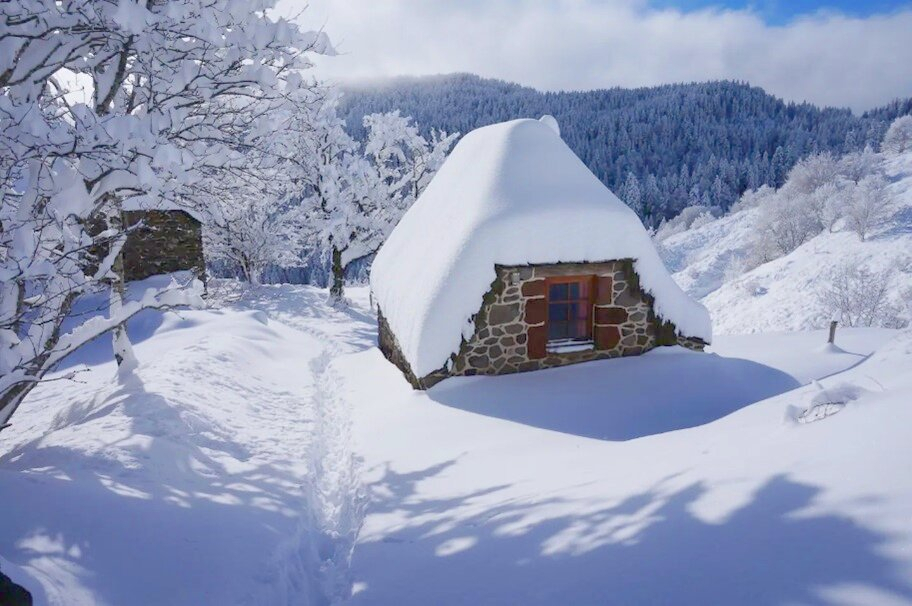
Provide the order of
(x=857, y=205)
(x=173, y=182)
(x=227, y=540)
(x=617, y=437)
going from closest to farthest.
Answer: (x=227, y=540) → (x=173, y=182) → (x=617, y=437) → (x=857, y=205)

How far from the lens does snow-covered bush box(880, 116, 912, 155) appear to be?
6456 cm

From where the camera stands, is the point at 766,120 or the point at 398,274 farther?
the point at 766,120

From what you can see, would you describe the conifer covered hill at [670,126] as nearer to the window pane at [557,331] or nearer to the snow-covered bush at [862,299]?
the snow-covered bush at [862,299]

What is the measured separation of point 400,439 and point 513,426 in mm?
1503

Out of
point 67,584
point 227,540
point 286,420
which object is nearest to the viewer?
point 67,584

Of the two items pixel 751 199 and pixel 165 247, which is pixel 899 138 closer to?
pixel 751 199

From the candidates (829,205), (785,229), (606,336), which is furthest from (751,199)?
(606,336)

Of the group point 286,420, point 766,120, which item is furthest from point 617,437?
point 766,120

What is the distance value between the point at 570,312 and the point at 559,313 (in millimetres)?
197

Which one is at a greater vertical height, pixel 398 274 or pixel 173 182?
pixel 173 182

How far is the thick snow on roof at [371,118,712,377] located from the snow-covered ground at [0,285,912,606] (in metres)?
0.90

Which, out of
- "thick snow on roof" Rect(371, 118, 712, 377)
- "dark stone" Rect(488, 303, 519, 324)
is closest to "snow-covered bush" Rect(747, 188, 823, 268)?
"thick snow on roof" Rect(371, 118, 712, 377)

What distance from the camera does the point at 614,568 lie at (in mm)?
2697

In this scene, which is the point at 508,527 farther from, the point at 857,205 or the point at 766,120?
the point at 766,120
